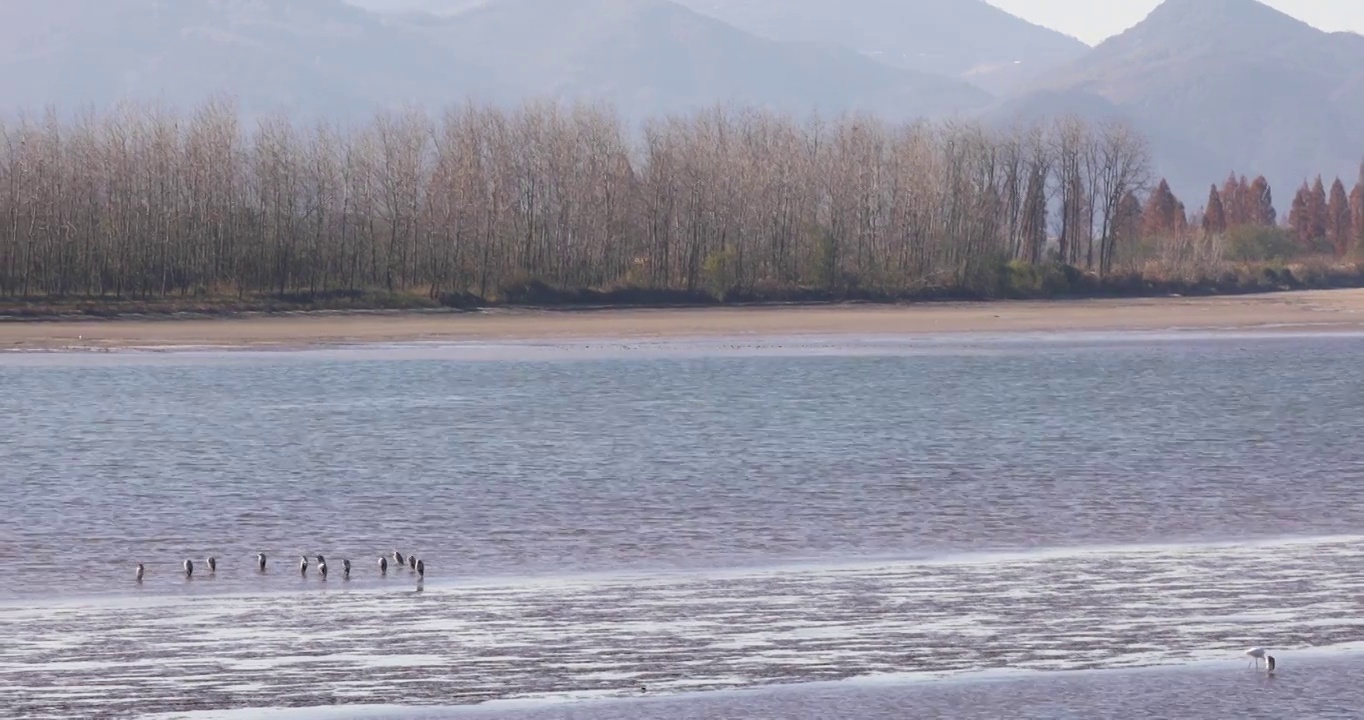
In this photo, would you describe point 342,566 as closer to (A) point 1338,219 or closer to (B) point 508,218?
(B) point 508,218

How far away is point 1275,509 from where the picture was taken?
20.6m

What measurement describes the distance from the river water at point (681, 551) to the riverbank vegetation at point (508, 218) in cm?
3170

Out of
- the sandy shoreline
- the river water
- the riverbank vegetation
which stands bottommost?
the river water

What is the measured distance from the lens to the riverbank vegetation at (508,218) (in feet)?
227

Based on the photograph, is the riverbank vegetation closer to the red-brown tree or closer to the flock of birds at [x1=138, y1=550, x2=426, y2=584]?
the flock of birds at [x1=138, y1=550, x2=426, y2=584]

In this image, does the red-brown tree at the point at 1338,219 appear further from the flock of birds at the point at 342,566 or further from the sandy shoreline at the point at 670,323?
the flock of birds at the point at 342,566

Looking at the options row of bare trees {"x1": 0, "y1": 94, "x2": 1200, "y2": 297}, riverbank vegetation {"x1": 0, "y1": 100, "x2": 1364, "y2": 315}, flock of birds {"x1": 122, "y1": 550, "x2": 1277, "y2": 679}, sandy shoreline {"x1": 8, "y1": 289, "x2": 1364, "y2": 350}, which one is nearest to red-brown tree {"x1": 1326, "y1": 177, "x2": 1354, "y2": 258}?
riverbank vegetation {"x1": 0, "y1": 100, "x2": 1364, "y2": 315}

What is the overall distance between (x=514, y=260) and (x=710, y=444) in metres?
48.5

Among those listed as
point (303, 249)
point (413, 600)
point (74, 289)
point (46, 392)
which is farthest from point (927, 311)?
point (413, 600)

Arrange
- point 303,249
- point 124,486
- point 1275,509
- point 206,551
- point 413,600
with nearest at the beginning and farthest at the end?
point 413,600
point 206,551
point 1275,509
point 124,486
point 303,249

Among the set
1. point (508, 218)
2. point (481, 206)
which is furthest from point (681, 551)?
point (508, 218)

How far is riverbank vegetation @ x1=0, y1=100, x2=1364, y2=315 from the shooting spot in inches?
2721

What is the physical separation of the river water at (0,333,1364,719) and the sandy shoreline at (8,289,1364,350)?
18.0 metres

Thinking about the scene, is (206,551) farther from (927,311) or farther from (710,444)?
(927,311)
